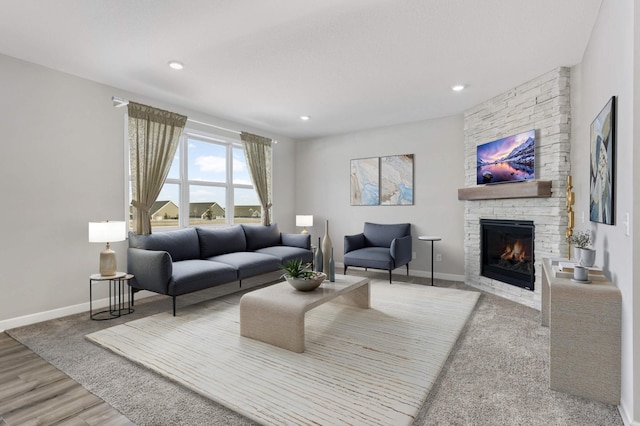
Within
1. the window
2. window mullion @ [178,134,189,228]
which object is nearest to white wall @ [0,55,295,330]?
the window

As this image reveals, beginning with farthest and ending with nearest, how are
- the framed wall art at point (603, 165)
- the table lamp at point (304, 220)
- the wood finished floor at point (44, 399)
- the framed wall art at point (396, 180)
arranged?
the table lamp at point (304, 220), the framed wall art at point (396, 180), the framed wall art at point (603, 165), the wood finished floor at point (44, 399)

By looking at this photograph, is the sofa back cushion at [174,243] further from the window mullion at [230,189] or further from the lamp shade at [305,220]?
the lamp shade at [305,220]

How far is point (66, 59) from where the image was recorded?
3230 millimetres

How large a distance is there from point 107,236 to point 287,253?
7.79ft

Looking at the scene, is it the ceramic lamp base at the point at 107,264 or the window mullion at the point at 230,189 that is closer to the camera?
the ceramic lamp base at the point at 107,264

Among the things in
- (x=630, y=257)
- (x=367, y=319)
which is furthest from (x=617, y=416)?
(x=367, y=319)

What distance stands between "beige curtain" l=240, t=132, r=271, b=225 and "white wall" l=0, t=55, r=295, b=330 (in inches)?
78.8

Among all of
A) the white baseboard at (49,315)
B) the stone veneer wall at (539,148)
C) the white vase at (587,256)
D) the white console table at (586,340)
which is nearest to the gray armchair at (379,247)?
the stone veneer wall at (539,148)

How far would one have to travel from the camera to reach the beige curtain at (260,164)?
571cm

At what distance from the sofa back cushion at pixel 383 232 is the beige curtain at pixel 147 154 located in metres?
3.30

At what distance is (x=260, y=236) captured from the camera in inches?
214

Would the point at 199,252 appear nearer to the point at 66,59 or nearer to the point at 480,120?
the point at 66,59

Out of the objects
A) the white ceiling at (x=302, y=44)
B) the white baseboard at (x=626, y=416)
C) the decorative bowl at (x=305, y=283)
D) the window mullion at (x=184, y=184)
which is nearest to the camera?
the white baseboard at (x=626, y=416)

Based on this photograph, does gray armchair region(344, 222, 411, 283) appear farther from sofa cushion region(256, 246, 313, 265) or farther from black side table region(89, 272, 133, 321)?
black side table region(89, 272, 133, 321)
